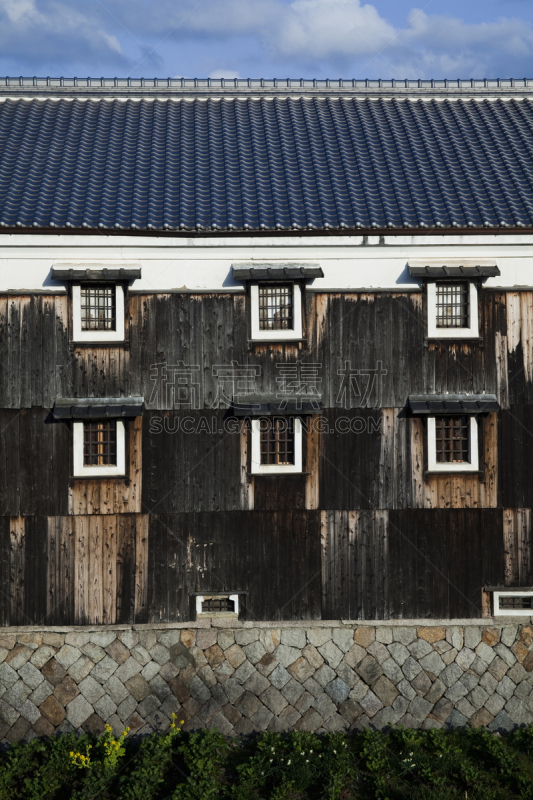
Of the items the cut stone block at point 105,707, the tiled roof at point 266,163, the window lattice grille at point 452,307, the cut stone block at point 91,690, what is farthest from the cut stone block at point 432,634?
the tiled roof at point 266,163

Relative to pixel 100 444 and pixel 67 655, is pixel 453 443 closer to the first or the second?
pixel 100 444

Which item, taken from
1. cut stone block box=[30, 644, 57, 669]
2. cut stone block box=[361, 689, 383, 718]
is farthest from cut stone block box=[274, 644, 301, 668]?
cut stone block box=[30, 644, 57, 669]

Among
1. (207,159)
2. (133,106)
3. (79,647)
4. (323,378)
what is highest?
(133,106)

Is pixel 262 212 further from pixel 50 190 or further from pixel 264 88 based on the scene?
pixel 264 88

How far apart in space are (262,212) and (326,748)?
36.8 feet

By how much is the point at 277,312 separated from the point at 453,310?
3.88 metres

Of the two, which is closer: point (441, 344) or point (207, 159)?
point (441, 344)

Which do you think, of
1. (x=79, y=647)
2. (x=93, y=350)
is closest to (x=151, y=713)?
(x=79, y=647)

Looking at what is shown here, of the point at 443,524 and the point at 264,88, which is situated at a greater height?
the point at 264,88

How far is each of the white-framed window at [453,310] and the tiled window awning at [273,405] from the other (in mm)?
2977

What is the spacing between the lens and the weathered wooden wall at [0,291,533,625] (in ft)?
48.5

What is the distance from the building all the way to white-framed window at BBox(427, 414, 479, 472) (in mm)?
46

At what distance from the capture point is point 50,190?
1588 centimetres

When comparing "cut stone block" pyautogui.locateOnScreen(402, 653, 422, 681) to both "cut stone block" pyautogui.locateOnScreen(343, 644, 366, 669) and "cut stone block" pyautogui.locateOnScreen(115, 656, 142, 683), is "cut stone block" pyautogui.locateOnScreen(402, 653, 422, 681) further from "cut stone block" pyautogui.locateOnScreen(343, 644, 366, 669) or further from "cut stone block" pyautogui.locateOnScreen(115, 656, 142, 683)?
"cut stone block" pyautogui.locateOnScreen(115, 656, 142, 683)
